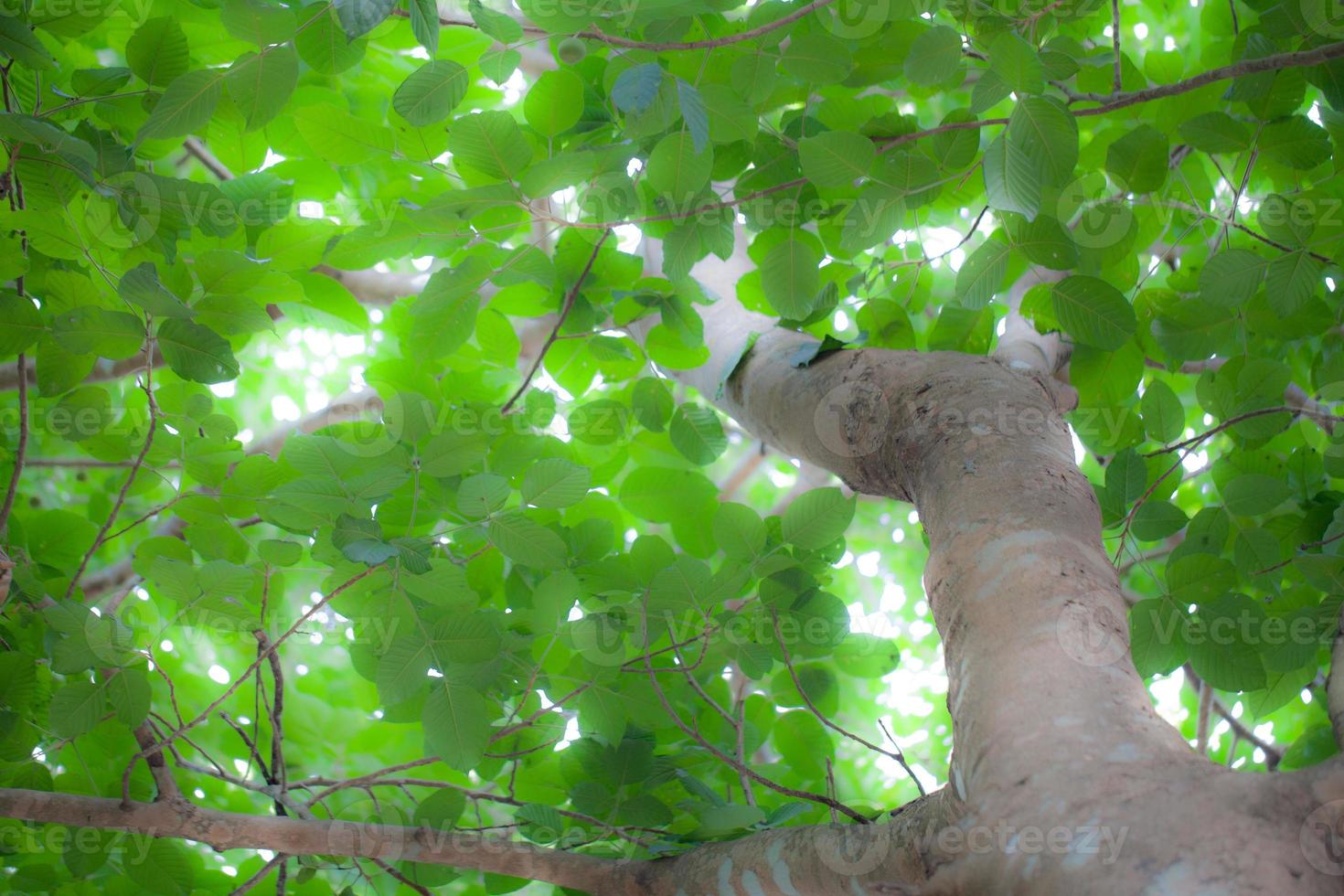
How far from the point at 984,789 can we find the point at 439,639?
1096 mm

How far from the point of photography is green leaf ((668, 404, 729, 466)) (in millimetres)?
2377

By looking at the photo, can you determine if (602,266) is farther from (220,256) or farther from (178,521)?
(178,521)

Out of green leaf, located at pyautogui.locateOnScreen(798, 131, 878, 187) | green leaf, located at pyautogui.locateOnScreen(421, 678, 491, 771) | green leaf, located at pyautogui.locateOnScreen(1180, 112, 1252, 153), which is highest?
green leaf, located at pyautogui.locateOnScreen(1180, 112, 1252, 153)

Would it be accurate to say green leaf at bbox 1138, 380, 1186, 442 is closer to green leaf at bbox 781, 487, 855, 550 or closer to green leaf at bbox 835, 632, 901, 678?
green leaf at bbox 781, 487, 855, 550

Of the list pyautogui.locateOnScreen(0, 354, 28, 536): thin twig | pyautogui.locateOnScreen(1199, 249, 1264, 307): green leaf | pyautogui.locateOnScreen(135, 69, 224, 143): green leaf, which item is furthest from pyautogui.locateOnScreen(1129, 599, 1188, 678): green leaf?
pyautogui.locateOnScreen(0, 354, 28, 536): thin twig

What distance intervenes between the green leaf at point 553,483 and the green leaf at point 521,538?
0.06 meters

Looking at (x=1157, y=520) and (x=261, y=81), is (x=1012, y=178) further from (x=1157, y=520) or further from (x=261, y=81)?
(x=261, y=81)

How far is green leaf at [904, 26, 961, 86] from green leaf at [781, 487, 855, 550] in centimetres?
86

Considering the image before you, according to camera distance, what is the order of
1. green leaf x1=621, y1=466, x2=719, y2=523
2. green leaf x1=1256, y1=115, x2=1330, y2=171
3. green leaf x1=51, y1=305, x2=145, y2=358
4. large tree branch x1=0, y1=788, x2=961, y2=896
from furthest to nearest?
green leaf x1=621, y1=466, x2=719, y2=523 < green leaf x1=1256, y1=115, x2=1330, y2=171 < green leaf x1=51, y1=305, x2=145, y2=358 < large tree branch x1=0, y1=788, x2=961, y2=896

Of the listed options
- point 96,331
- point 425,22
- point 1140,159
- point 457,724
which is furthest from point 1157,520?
point 96,331

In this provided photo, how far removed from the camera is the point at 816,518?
2.00m

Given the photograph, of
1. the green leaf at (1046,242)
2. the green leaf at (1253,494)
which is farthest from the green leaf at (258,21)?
the green leaf at (1253,494)

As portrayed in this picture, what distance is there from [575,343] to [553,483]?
618mm

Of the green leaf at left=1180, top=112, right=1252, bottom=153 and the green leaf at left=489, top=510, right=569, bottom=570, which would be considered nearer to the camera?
the green leaf at left=489, top=510, right=569, bottom=570
